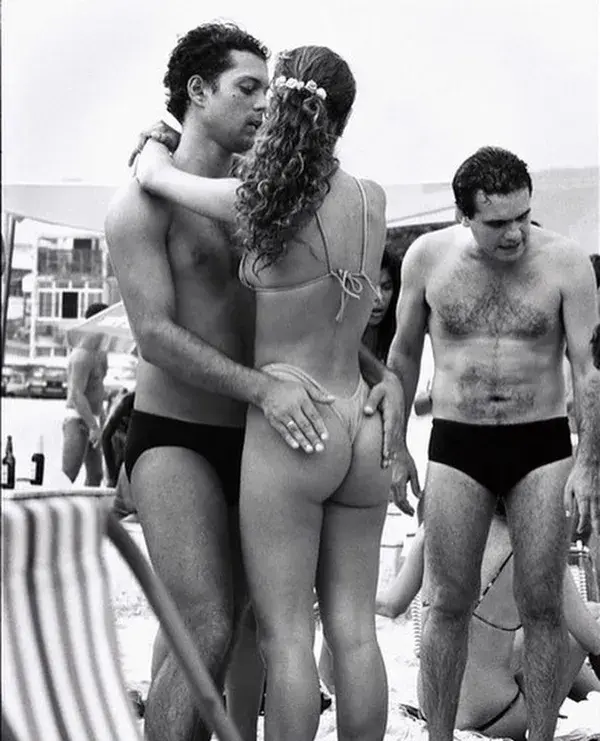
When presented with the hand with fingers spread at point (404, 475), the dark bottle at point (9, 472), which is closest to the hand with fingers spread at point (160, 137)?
the hand with fingers spread at point (404, 475)

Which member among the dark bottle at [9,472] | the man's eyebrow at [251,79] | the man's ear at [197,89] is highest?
the man's eyebrow at [251,79]

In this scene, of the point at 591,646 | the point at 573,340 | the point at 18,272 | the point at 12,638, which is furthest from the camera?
the point at 18,272

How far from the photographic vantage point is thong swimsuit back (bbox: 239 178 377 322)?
11.2ft

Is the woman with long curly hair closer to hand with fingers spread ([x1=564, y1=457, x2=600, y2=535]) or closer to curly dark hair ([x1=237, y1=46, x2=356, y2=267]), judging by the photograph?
curly dark hair ([x1=237, y1=46, x2=356, y2=267])

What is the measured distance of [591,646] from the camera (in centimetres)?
494

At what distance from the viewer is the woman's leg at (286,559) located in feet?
11.1

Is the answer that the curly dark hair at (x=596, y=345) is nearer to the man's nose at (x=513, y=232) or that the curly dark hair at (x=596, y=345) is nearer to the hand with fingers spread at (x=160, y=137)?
the man's nose at (x=513, y=232)

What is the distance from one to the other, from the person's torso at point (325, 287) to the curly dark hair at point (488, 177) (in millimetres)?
1132

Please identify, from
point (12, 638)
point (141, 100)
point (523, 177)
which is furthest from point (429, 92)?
point (12, 638)

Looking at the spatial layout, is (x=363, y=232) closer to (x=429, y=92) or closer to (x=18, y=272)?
(x=429, y=92)

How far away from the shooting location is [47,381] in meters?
11.7

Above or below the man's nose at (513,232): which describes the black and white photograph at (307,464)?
below

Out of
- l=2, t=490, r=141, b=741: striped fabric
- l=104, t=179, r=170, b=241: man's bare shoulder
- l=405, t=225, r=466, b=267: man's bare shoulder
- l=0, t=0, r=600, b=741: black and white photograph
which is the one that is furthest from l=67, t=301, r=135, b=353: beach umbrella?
l=2, t=490, r=141, b=741: striped fabric

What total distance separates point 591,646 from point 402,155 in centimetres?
507
